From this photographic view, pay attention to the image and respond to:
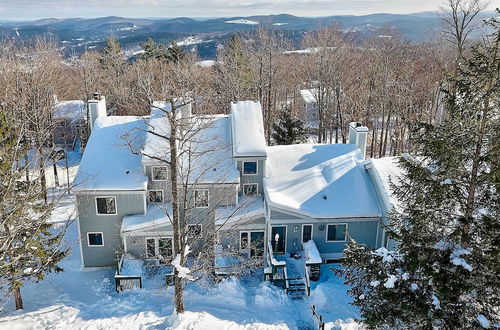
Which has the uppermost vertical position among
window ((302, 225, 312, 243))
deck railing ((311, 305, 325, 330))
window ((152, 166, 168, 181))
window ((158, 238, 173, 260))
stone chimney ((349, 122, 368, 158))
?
Result: stone chimney ((349, 122, 368, 158))

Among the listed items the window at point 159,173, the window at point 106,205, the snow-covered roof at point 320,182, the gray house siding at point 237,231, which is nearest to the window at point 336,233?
the snow-covered roof at point 320,182

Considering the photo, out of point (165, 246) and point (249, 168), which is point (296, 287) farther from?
point (165, 246)

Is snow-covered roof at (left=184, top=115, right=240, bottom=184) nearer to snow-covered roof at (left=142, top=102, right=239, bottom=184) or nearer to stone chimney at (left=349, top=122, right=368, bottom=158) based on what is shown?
snow-covered roof at (left=142, top=102, right=239, bottom=184)

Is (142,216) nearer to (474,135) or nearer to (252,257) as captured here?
(252,257)

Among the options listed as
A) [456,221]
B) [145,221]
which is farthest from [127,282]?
[456,221]

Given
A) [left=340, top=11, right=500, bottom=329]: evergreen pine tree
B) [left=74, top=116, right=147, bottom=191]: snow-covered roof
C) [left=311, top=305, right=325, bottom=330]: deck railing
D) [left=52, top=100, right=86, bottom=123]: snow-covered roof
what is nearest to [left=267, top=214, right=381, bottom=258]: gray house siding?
[left=311, top=305, right=325, bottom=330]: deck railing

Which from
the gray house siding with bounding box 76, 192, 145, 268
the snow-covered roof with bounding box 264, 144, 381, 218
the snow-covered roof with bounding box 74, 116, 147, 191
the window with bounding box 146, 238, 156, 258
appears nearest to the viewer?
the snow-covered roof with bounding box 74, 116, 147, 191
